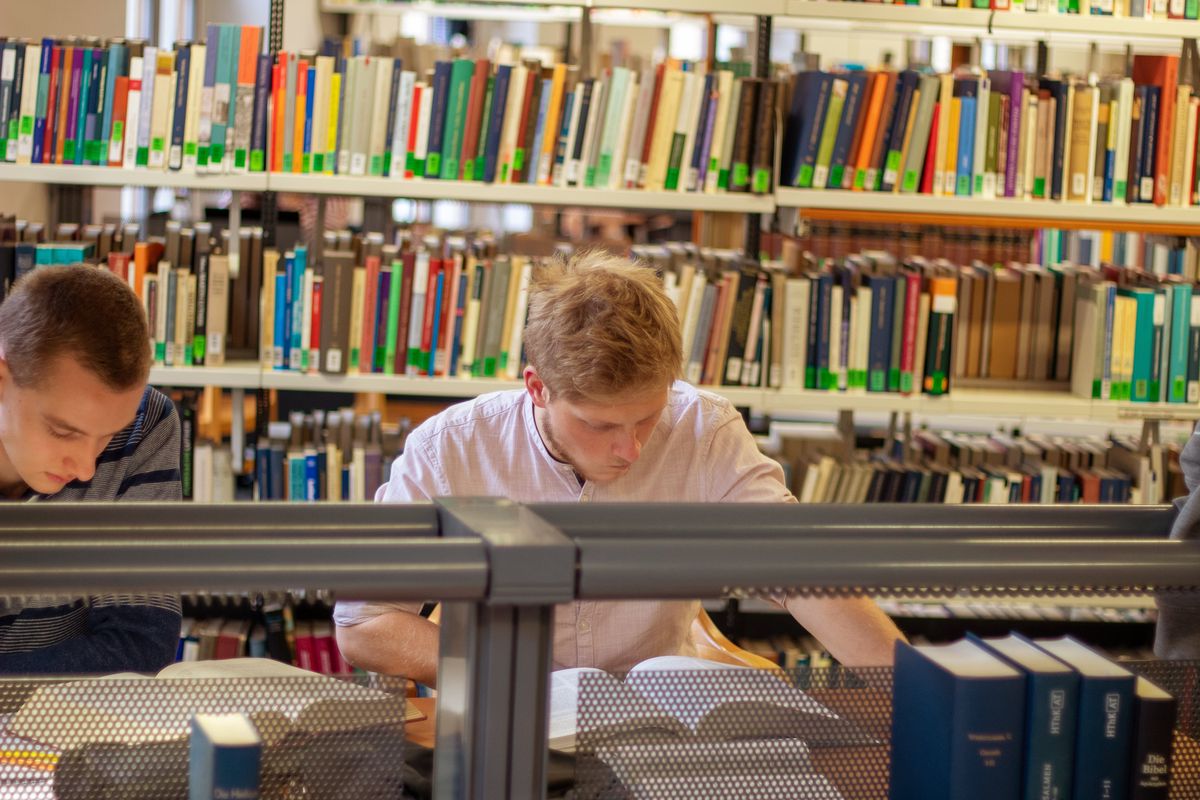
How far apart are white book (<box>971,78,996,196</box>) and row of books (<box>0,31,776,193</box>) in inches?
19.1

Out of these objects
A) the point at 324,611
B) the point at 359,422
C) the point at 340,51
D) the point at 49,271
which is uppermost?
the point at 340,51

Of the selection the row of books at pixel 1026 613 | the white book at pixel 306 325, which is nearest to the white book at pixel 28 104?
the white book at pixel 306 325

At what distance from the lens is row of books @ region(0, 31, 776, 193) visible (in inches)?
114

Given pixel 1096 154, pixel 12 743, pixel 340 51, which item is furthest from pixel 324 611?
pixel 12 743

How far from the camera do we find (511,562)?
2.60ft

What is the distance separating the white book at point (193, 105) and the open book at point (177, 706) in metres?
2.21

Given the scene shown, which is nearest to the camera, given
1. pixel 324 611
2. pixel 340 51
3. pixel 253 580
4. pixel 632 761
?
pixel 253 580

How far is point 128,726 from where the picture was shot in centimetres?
84

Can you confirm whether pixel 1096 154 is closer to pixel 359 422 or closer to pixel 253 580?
pixel 359 422

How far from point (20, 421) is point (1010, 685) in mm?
1064

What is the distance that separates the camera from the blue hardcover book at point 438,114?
9.58 ft

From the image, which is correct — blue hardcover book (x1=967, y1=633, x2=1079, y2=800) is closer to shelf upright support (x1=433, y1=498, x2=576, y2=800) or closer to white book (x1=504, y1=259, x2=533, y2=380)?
shelf upright support (x1=433, y1=498, x2=576, y2=800)

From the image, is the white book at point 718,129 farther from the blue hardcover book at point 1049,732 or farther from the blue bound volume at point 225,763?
the blue bound volume at point 225,763

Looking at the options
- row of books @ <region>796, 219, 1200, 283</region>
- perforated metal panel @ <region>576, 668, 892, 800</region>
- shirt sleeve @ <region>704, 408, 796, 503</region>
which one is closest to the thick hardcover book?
perforated metal panel @ <region>576, 668, 892, 800</region>
